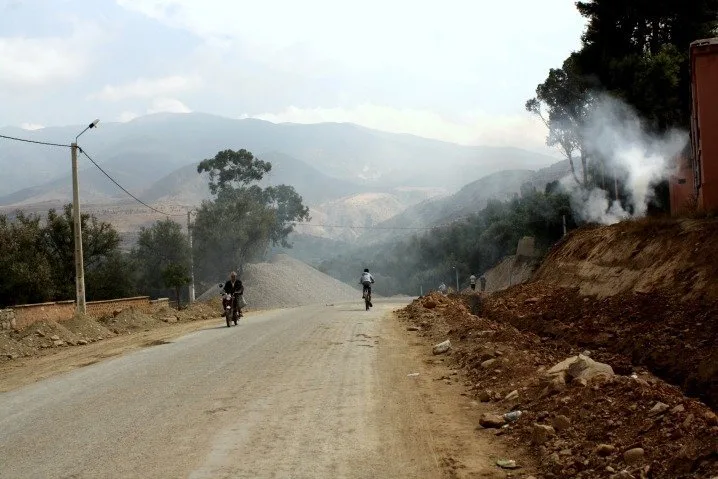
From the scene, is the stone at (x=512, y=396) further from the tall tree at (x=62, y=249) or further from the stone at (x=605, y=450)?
the tall tree at (x=62, y=249)

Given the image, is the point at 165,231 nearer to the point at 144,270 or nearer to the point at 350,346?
the point at 144,270

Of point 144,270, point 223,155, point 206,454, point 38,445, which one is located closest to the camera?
point 206,454

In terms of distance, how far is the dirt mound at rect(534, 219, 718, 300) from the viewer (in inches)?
608

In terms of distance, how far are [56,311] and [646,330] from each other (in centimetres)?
2039

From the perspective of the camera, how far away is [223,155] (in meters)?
103

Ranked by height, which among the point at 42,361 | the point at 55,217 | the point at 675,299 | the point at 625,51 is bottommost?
the point at 42,361

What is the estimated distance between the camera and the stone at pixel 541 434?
746 centimetres

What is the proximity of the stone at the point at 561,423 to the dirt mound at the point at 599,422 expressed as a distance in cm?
1

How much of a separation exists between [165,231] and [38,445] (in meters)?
68.6

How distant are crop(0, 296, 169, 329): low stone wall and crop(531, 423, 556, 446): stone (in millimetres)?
19588

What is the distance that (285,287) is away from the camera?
77.3m

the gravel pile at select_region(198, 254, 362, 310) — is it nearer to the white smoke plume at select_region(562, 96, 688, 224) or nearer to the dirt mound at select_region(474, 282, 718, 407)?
the white smoke plume at select_region(562, 96, 688, 224)

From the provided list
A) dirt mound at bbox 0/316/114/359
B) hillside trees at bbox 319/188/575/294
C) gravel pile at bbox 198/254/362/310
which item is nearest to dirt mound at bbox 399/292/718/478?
dirt mound at bbox 0/316/114/359

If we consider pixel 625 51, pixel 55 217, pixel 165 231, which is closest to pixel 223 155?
pixel 165 231
